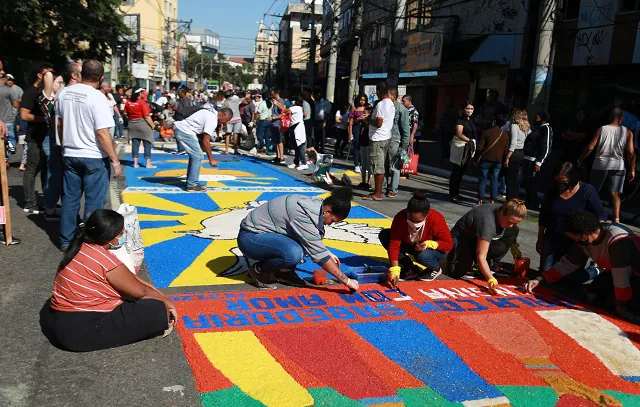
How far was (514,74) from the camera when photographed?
1962 centimetres

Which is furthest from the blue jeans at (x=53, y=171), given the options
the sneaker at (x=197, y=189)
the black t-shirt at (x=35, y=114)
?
the sneaker at (x=197, y=189)

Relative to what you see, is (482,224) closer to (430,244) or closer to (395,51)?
(430,244)

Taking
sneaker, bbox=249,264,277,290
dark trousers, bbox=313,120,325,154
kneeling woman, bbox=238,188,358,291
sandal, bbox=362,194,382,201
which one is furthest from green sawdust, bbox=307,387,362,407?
dark trousers, bbox=313,120,325,154

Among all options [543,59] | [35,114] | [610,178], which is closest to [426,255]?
[610,178]

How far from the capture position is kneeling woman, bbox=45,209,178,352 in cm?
365

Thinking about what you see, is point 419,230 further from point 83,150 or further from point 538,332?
point 83,150

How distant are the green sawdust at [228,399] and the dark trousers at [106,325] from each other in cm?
77

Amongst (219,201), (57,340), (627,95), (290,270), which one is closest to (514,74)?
(627,95)

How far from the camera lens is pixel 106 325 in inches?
Answer: 147

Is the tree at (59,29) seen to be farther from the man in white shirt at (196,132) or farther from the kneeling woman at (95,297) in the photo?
the kneeling woman at (95,297)

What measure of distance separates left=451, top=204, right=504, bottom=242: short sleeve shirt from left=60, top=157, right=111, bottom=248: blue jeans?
361 centimetres

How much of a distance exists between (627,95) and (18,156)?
1548 cm

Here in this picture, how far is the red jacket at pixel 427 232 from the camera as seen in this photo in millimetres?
5465

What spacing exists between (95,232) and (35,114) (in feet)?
14.1
